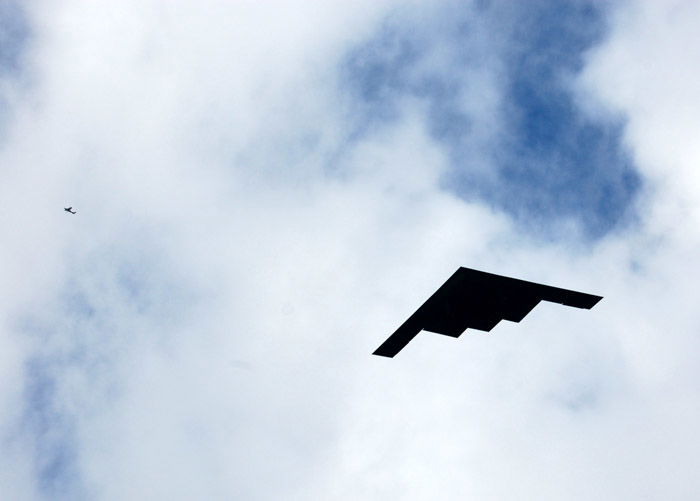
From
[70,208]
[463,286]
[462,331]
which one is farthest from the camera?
[70,208]

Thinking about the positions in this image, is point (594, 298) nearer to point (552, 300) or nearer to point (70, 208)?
point (552, 300)

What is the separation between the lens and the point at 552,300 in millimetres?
26453

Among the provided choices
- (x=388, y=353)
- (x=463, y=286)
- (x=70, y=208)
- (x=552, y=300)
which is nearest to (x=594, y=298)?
(x=552, y=300)

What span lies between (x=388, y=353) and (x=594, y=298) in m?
8.16

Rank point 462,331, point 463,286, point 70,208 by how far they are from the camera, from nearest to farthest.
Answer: point 463,286 → point 462,331 → point 70,208

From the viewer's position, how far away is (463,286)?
25.6m

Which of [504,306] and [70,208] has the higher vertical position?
[70,208]

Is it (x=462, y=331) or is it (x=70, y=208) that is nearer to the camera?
(x=462, y=331)

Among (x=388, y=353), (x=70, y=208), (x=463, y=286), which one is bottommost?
(x=388, y=353)

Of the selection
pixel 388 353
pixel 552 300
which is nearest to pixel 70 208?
pixel 388 353

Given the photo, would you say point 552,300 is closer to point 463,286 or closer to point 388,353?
point 463,286

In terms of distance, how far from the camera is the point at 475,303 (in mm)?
26484

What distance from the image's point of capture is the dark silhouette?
25641 mm

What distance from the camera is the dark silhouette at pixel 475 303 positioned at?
84.1ft
